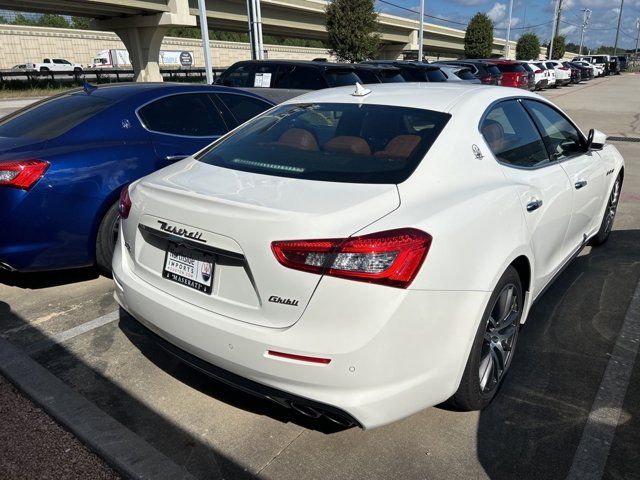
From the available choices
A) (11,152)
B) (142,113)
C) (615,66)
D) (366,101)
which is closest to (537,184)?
(366,101)

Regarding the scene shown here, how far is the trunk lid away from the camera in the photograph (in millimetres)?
2056

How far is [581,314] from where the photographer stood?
12.4 feet

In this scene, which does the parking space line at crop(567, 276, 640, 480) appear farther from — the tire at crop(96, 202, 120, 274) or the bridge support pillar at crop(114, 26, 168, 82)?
the bridge support pillar at crop(114, 26, 168, 82)

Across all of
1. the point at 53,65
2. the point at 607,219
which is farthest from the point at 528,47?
the point at 607,219

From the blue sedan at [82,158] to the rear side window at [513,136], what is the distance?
2612 millimetres

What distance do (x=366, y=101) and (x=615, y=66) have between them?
224 ft

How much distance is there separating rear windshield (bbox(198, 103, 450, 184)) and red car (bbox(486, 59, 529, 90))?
20029 mm

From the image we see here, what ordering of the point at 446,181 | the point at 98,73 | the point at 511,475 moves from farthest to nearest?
the point at 98,73, the point at 446,181, the point at 511,475

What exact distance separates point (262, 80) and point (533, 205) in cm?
817

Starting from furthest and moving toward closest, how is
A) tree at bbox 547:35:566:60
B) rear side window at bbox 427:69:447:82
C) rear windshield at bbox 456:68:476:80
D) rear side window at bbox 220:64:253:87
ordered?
tree at bbox 547:35:566:60 → rear windshield at bbox 456:68:476:80 → rear side window at bbox 427:69:447:82 → rear side window at bbox 220:64:253:87

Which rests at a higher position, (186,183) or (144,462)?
(186,183)

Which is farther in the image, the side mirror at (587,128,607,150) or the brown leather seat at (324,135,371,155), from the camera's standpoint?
the side mirror at (587,128,607,150)

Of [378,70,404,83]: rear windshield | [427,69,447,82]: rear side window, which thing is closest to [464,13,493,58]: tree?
[427,69,447,82]: rear side window

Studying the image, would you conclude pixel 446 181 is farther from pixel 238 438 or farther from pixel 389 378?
pixel 238 438
